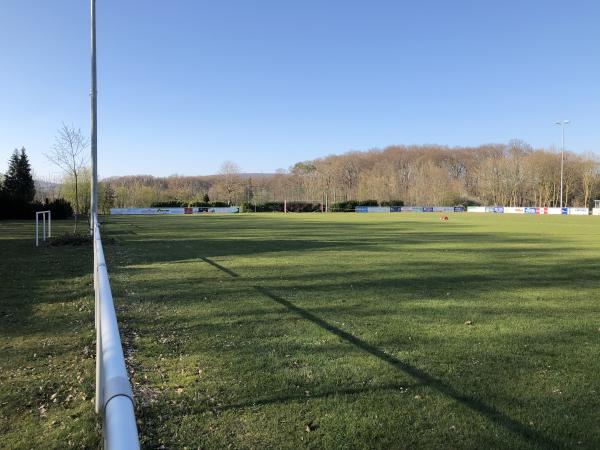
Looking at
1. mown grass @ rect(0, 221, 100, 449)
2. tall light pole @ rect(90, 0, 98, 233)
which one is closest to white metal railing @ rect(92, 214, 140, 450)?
mown grass @ rect(0, 221, 100, 449)

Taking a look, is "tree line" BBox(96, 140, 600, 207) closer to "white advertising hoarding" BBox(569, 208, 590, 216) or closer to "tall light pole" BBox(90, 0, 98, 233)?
"white advertising hoarding" BBox(569, 208, 590, 216)

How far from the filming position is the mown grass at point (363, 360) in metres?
3.79

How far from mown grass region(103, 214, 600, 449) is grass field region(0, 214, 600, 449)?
2cm

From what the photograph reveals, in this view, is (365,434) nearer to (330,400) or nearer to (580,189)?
(330,400)

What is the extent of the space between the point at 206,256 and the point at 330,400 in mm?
13020

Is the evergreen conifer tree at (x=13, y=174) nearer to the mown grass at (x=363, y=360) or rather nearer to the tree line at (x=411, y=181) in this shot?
the tree line at (x=411, y=181)

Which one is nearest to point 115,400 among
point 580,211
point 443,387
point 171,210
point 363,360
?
point 443,387

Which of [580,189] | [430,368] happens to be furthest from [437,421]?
[580,189]

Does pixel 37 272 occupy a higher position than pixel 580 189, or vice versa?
pixel 580 189

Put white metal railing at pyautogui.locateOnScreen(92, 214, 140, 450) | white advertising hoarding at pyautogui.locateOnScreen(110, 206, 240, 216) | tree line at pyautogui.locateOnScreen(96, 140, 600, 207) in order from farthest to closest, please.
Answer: tree line at pyautogui.locateOnScreen(96, 140, 600, 207)
white advertising hoarding at pyautogui.locateOnScreen(110, 206, 240, 216)
white metal railing at pyautogui.locateOnScreen(92, 214, 140, 450)

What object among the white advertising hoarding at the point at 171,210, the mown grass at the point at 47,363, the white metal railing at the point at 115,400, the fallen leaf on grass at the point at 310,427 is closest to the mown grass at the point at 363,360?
the fallen leaf on grass at the point at 310,427

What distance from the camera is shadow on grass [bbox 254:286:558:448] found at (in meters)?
3.74

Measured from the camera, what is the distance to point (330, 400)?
4.34m

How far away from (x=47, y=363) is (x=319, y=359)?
3.15 metres
